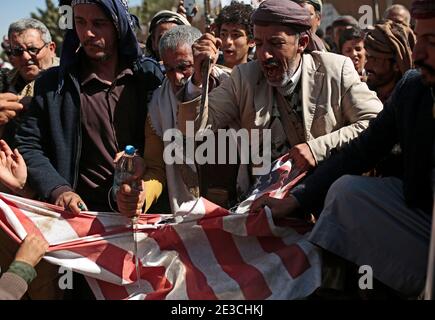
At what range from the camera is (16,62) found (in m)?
6.86

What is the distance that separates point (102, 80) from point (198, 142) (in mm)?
738

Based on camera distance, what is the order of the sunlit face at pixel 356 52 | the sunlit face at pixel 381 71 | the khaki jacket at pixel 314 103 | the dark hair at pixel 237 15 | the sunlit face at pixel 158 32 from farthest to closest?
the sunlit face at pixel 356 52 → the sunlit face at pixel 158 32 → the dark hair at pixel 237 15 → the sunlit face at pixel 381 71 → the khaki jacket at pixel 314 103

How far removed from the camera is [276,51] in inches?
175

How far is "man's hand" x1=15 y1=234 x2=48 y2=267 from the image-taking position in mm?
4188

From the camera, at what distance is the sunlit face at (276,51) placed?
14.5ft

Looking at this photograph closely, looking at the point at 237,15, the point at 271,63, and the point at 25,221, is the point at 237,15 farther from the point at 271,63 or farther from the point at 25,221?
the point at 25,221

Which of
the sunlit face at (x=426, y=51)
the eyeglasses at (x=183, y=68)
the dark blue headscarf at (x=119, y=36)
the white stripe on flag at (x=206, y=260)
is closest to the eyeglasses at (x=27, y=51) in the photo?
the dark blue headscarf at (x=119, y=36)

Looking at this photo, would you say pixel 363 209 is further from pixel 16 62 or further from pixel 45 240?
pixel 16 62

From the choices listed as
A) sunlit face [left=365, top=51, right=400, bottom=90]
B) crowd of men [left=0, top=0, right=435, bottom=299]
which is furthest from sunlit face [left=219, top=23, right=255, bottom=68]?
sunlit face [left=365, top=51, right=400, bottom=90]

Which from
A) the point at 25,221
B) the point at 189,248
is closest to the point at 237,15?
the point at 189,248

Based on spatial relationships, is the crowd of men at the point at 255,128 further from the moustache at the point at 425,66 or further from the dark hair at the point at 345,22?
the dark hair at the point at 345,22

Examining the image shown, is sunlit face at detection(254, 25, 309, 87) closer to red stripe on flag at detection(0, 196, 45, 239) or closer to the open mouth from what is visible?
the open mouth

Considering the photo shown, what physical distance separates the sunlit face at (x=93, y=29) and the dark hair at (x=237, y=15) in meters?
1.61
